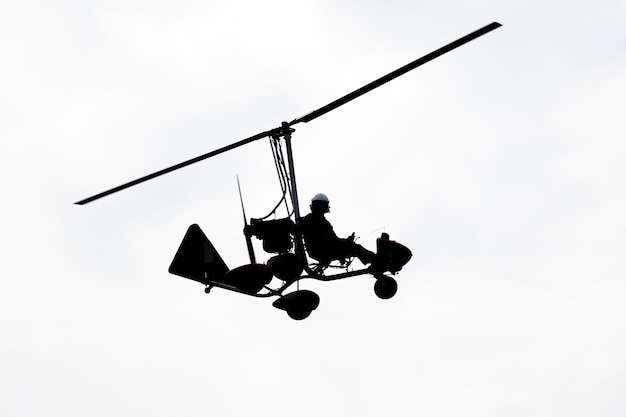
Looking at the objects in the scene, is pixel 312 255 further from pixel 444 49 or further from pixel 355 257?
pixel 444 49

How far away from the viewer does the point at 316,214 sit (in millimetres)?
26391

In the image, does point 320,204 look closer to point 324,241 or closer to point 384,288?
point 324,241

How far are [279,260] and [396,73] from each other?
4.44 meters

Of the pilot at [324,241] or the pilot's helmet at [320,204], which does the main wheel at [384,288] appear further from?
the pilot's helmet at [320,204]

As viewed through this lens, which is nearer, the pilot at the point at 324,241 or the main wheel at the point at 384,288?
the pilot at the point at 324,241

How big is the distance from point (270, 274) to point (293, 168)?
6.82ft

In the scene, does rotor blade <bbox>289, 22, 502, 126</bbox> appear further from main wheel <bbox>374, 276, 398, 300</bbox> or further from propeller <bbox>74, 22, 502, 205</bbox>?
main wheel <bbox>374, 276, 398, 300</bbox>

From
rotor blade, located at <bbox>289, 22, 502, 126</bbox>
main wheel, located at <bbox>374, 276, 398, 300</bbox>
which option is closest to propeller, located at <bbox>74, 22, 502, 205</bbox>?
rotor blade, located at <bbox>289, 22, 502, 126</bbox>

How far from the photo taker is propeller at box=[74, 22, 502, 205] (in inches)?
891

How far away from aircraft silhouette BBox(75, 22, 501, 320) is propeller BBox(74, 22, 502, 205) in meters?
0.02

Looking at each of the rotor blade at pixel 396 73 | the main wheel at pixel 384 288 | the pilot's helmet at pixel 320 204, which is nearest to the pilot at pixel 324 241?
the pilot's helmet at pixel 320 204

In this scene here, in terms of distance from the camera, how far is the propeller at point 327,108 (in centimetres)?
2263

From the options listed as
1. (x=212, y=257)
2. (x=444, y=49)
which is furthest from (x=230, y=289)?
(x=444, y=49)

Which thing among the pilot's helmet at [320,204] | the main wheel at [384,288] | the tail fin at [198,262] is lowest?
the main wheel at [384,288]
